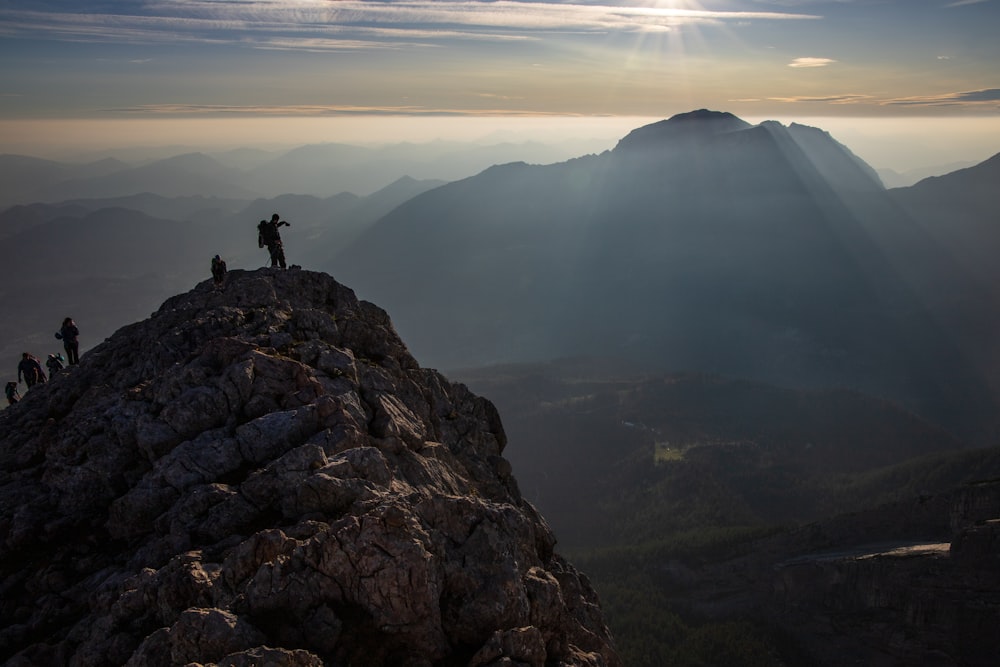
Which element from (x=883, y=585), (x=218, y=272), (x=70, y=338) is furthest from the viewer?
(x=883, y=585)

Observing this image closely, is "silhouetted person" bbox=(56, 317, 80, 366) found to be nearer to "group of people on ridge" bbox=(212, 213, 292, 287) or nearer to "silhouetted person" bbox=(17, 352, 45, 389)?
"silhouetted person" bbox=(17, 352, 45, 389)

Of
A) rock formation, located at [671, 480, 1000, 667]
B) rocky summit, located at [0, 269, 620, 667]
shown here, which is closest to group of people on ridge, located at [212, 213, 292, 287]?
rocky summit, located at [0, 269, 620, 667]

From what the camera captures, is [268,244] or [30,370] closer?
[30,370]

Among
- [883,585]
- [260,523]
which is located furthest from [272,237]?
[883,585]

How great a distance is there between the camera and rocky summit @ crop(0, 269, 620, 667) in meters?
24.8

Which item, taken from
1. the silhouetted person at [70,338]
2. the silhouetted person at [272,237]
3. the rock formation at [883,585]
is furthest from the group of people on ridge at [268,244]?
the rock formation at [883,585]

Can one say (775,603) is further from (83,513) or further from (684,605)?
(83,513)

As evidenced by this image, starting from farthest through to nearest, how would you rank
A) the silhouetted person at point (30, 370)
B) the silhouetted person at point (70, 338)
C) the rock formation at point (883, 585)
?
the rock formation at point (883, 585) → the silhouetted person at point (70, 338) → the silhouetted person at point (30, 370)

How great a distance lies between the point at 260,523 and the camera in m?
28.9

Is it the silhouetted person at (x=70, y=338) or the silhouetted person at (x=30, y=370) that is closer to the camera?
the silhouetted person at (x=30, y=370)

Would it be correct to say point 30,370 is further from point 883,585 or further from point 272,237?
point 883,585

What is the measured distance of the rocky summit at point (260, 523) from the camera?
977 inches

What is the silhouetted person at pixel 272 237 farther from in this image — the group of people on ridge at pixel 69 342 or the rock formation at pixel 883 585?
the rock formation at pixel 883 585

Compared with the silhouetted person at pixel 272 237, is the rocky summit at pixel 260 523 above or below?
below
